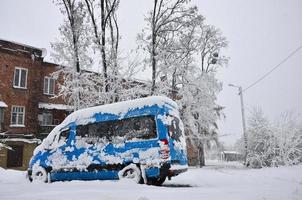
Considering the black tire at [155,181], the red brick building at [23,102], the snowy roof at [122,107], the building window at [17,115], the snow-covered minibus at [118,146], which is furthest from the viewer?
the building window at [17,115]

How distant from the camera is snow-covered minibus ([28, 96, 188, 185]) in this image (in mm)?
8922

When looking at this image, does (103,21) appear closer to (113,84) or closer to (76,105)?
(113,84)

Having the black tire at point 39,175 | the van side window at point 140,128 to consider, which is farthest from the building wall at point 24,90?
the van side window at point 140,128

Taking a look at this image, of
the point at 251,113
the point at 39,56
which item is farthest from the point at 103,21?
the point at 251,113

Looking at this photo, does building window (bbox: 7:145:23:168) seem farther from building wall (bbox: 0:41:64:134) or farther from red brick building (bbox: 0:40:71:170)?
building wall (bbox: 0:41:64:134)

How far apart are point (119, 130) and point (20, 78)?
66.6 ft

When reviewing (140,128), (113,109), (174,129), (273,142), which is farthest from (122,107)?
(273,142)

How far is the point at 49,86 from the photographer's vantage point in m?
29.0

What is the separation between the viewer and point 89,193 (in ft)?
19.6

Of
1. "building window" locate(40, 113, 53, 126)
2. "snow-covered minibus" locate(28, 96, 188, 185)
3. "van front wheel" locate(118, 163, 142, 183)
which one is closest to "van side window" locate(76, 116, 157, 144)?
"snow-covered minibus" locate(28, 96, 188, 185)

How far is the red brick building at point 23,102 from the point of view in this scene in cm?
2506

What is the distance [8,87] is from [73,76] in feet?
26.8

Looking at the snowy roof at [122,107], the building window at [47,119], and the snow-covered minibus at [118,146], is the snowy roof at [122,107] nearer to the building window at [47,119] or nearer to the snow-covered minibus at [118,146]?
the snow-covered minibus at [118,146]

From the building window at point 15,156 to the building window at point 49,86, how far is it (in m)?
5.96
